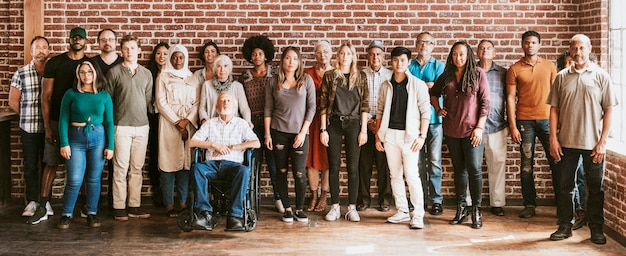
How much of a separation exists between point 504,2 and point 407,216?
2.50 meters

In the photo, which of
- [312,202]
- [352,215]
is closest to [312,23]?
[312,202]

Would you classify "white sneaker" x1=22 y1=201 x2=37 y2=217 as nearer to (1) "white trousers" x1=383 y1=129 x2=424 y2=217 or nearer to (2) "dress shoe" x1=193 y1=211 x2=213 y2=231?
(2) "dress shoe" x1=193 y1=211 x2=213 y2=231

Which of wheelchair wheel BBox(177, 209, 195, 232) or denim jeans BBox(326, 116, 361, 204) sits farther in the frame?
denim jeans BBox(326, 116, 361, 204)

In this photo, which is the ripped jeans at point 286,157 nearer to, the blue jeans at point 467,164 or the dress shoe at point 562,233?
the blue jeans at point 467,164

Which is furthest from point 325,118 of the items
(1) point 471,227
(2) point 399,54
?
(1) point 471,227

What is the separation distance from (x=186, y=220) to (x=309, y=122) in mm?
1399

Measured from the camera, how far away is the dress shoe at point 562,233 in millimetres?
5965

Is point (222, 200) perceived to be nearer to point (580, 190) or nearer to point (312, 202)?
point (312, 202)

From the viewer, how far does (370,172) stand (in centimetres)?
712

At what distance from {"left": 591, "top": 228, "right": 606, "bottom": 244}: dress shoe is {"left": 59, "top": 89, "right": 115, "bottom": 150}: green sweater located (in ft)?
14.0

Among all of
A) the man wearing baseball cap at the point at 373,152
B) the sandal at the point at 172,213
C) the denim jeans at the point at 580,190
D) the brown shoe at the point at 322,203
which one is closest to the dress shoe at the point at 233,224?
the sandal at the point at 172,213

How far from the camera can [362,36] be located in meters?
7.38

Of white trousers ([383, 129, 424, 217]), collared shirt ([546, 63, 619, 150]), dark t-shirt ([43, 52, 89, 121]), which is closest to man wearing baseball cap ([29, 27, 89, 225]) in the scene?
dark t-shirt ([43, 52, 89, 121])

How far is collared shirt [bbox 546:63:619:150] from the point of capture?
5.66 metres
